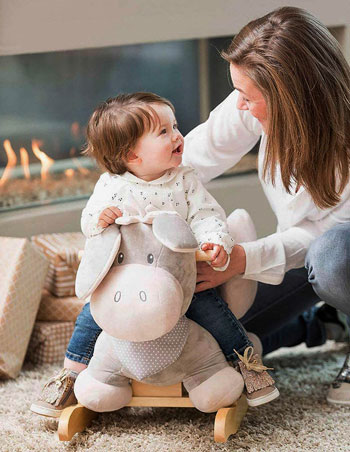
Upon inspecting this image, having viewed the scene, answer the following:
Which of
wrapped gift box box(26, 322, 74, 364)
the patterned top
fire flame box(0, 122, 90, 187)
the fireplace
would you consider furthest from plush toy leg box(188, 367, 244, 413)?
fire flame box(0, 122, 90, 187)

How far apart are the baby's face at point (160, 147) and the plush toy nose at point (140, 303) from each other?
0.74 ft

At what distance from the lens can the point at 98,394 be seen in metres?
1.50

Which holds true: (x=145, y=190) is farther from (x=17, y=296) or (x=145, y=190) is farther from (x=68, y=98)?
(x=68, y=98)

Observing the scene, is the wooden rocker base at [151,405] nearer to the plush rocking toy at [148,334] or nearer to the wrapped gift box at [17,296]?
the plush rocking toy at [148,334]

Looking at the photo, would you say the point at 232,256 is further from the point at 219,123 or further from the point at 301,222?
the point at 219,123

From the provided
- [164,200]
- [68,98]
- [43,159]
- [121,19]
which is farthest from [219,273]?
[68,98]

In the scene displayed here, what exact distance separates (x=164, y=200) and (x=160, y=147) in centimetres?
11

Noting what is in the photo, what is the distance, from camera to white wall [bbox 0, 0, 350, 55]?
83.6 inches

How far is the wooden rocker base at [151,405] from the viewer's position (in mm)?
1483

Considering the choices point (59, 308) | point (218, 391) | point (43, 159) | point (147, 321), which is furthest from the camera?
point (43, 159)

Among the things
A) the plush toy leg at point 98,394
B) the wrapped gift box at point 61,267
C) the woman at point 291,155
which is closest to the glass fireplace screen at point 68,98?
the wrapped gift box at point 61,267

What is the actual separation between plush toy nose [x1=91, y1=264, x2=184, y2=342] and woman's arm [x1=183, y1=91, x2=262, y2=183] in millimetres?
439

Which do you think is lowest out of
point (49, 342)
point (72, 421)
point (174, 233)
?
point (49, 342)

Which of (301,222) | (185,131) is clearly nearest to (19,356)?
(301,222)
